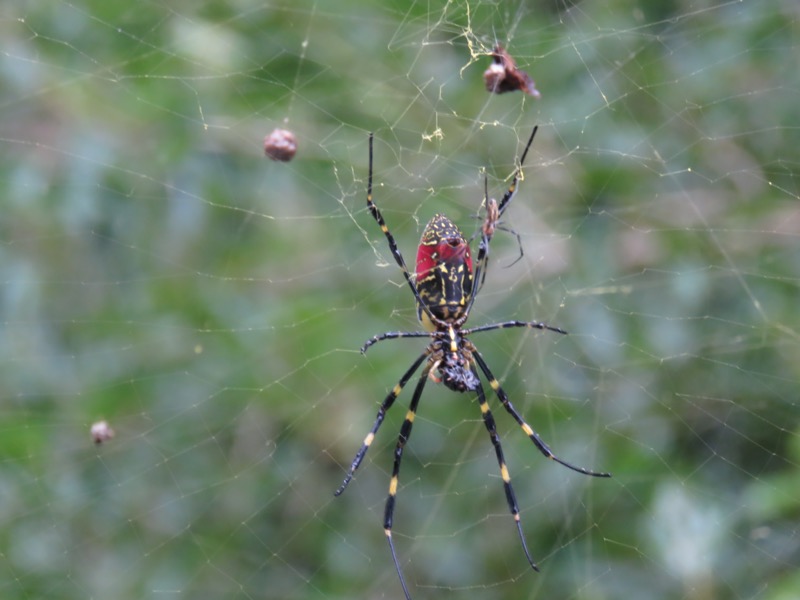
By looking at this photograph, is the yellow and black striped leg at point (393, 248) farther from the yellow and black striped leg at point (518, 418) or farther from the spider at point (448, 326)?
the yellow and black striped leg at point (518, 418)

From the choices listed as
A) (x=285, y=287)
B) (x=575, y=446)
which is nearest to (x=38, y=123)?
(x=285, y=287)

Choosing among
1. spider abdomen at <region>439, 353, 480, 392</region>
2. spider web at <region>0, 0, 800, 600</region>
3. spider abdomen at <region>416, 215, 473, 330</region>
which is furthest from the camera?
spider web at <region>0, 0, 800, 600</region>

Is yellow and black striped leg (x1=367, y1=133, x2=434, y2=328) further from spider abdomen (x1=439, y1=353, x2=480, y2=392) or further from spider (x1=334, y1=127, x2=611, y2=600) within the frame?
spider abdomen (x1=439, y1=353, x2=480, y2=392)

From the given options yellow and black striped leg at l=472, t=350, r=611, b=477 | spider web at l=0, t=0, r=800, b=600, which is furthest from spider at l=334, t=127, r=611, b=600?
spider web at l=0, t=0, r=800, b=600

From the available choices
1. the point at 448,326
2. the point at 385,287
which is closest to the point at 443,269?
the point at 448,326

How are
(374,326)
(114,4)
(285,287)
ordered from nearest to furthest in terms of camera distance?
(114,4), (374,326), (285,287)

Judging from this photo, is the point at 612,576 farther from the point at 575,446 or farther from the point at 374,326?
the point at 374,326

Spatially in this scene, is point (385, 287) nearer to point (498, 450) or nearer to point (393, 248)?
point (393, 248)

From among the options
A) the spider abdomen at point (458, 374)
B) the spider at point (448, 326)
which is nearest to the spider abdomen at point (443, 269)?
the spider at point (448, 326)
